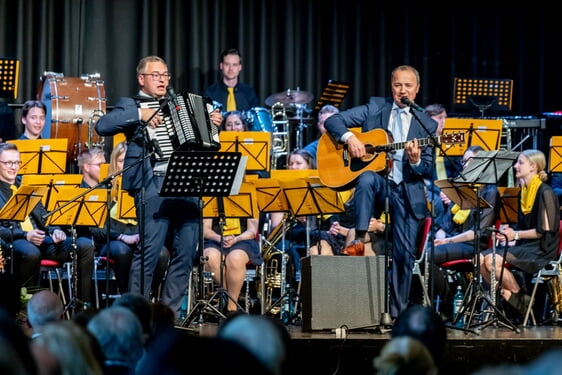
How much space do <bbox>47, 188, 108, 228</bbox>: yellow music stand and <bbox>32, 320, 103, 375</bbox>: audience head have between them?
17.4 feet

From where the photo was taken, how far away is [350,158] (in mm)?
7191

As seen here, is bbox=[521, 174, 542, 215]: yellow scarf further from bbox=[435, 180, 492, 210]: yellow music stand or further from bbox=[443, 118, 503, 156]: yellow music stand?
bbox=[435, 180, 492, 210]: yellow music stand

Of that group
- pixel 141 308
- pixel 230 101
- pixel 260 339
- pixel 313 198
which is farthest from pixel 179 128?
pixel 230 101

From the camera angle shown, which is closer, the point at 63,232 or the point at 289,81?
the point at 63,232

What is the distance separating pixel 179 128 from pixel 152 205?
0.65m

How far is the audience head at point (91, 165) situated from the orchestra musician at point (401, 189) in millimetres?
3151

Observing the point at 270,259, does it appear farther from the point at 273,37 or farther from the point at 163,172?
the point at 273,37

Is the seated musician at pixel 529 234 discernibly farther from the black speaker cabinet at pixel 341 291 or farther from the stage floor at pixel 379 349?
the stage floor at pixel 379 349

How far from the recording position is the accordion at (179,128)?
651cm

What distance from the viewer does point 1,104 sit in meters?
10.5

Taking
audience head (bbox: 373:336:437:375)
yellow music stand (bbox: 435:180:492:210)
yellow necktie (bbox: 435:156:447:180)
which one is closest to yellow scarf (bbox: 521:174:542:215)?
yellow necktie (bbox: 435:156:447:180)

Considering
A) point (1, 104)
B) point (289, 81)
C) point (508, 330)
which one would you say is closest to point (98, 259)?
point (1, 104)

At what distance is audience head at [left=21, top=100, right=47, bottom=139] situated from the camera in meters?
9.78

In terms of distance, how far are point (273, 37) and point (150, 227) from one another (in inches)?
255
